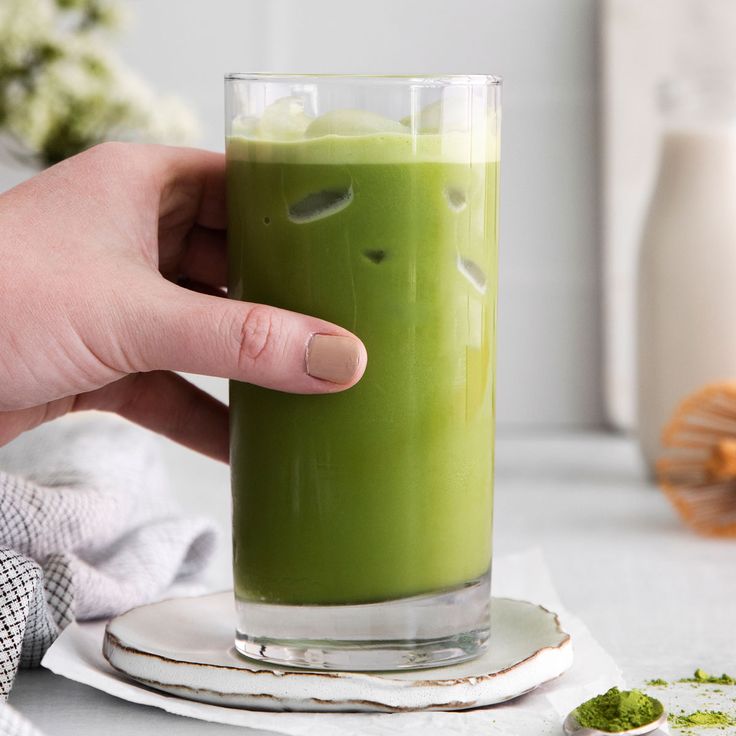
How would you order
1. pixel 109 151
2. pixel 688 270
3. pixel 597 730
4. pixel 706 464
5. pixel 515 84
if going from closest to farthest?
pixel 597 730
pixel 109 151
pixel 706 464
pixel 688 270
pixel 515 84

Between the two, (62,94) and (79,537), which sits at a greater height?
(62,94)

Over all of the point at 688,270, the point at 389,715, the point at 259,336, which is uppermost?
the point at 259,336

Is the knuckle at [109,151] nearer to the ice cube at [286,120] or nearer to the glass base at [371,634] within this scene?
the ice cube at [286,120]

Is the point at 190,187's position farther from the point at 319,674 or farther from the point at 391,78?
the point at 319,674

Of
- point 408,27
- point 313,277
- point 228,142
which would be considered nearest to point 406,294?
point 313,277

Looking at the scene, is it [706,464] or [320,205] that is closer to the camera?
[320,205]

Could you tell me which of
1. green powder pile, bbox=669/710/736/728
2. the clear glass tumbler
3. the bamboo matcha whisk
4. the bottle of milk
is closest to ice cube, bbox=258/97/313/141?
the clear glass tumbler

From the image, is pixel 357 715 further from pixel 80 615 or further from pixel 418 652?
pixel 80 615

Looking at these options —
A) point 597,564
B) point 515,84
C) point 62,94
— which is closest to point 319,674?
point 597,564

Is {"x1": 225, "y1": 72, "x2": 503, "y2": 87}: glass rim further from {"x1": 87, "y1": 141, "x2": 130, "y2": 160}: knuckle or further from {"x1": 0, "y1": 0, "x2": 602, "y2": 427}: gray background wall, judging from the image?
{"x1": 0, "y1": 0, "x2": 602, "y2": 427}: gray background wall
